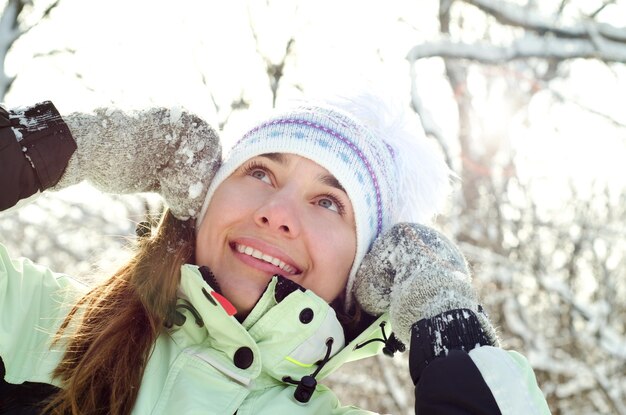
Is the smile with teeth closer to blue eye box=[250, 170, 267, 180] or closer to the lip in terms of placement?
→ the lip

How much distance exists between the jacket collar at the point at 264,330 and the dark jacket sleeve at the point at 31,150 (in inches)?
18.9

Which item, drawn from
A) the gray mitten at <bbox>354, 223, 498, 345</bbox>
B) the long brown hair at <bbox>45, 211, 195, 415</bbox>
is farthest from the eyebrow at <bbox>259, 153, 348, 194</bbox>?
the long brown hair at <bbox>45, 211, 195, 415</bbox>

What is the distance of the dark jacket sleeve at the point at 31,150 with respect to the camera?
5.65ft

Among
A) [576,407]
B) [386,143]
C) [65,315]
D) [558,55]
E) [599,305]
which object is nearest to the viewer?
[65,315]

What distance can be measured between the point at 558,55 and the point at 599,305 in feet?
11.2

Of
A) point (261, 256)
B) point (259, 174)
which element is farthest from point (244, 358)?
point (259, 174)

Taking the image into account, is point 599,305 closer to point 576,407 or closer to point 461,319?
point 576,407

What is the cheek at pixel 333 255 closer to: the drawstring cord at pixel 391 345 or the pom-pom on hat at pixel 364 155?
the pom-pom on hat at pixel 364 155

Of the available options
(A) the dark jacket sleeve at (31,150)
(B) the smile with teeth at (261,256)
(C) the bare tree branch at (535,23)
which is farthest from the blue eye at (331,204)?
(C) the bare tree branch at (535,23)

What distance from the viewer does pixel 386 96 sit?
246 cm

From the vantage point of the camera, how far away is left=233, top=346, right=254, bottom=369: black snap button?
1.76 meters

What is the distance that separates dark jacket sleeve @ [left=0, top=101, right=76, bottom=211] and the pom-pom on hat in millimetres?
481

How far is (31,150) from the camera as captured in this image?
5.80ft

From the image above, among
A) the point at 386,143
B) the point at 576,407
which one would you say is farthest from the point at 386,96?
the point at 576,407
